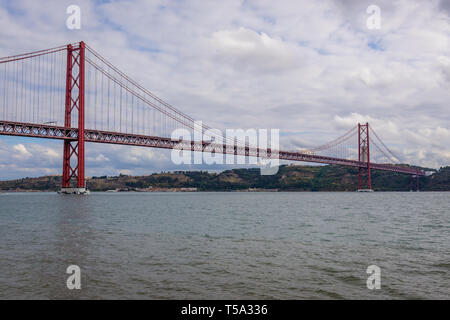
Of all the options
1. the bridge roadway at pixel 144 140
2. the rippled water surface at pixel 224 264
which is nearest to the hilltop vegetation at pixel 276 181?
the bridge roadway at pixel 144 140

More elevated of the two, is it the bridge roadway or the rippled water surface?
the bridge roadway

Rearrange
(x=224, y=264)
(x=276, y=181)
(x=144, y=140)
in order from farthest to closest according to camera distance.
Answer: (x=276, y=181) < (x=144, y=140) < (x=224, y=264)

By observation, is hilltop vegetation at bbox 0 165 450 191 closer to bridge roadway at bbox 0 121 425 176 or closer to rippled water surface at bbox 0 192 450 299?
bridge roadway at bbox 0 121 425 176

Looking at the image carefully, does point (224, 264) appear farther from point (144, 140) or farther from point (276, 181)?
point (276, 181)

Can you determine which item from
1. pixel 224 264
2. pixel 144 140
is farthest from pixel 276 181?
pixel 224 264

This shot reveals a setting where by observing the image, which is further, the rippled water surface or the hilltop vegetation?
the hilltop vegetation

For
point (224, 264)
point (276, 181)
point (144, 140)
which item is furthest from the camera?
point (276, 181)

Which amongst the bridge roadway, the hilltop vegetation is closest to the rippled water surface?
the bridge roadway

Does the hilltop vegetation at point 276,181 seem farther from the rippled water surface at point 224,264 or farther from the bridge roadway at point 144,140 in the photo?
the rippled water surface at point 224,264

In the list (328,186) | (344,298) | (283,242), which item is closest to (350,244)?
(283,242)

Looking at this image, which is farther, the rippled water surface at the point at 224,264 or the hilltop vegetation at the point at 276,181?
the hilltop vegetation at the point at 276,181

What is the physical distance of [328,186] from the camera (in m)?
133
